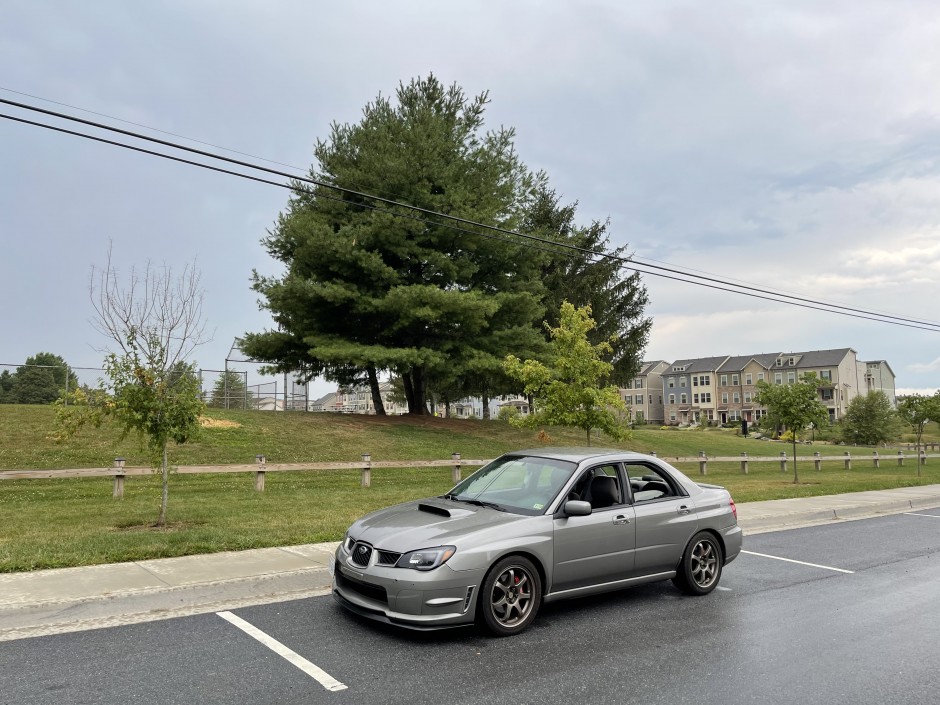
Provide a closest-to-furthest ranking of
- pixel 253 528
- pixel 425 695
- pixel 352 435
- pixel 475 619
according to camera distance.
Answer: pixel 425 695 → pixel 475 619 → pixel 253 528 → pixel 352 435

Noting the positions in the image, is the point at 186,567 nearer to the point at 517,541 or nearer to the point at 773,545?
the point at 517,541

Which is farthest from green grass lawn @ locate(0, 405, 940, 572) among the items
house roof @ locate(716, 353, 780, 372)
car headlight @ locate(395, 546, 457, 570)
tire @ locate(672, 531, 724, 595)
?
house roof @ locate(716, 353, 780, 372)

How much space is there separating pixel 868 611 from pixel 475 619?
3.90 m

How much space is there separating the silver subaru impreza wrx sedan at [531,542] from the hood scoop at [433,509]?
15 millimetres

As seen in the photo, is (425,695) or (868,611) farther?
(868,611)

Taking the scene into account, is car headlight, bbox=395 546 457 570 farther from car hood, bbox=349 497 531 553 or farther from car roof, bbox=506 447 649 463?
car roof, bbox=506 447 649 463

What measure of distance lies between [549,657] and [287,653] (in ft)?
6.29

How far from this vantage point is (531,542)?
562 centimetres

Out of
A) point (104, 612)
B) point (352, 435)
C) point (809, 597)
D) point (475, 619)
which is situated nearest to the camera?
point (475, 619)

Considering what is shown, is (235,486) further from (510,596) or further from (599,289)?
(599,289)

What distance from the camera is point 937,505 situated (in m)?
16.3

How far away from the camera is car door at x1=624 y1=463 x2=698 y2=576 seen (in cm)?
652

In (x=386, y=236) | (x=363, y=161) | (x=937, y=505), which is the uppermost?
(x=363, y=161)

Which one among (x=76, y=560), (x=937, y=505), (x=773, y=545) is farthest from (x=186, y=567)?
(x=937, y=505)
